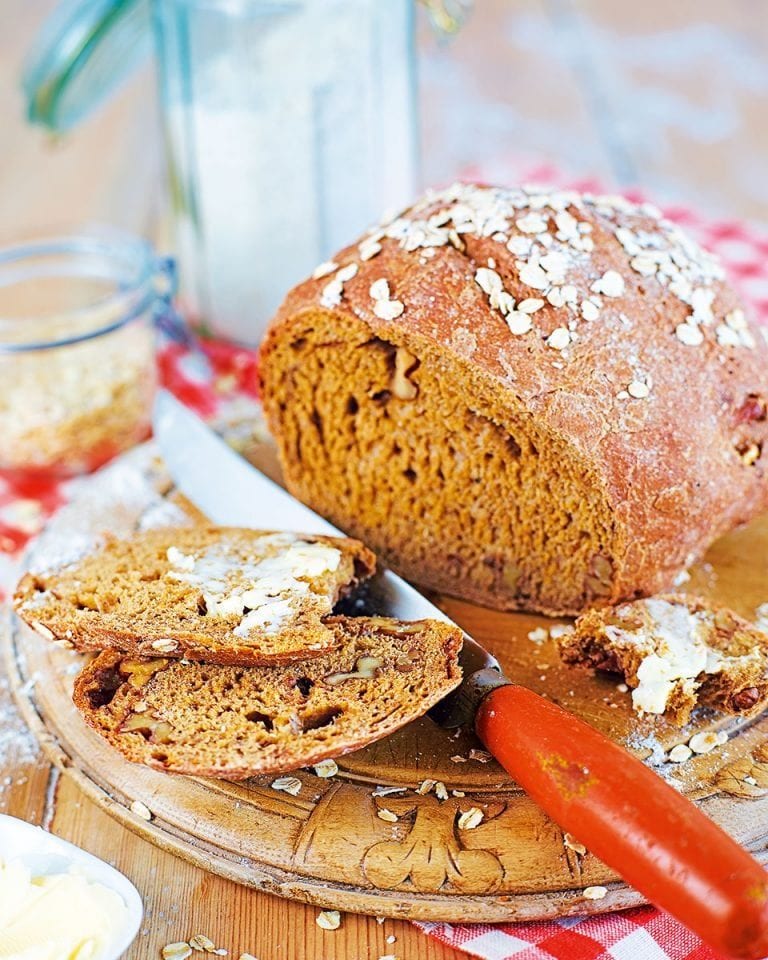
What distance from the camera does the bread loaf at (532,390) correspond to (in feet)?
8.11

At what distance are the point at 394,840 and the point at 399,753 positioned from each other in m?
0.21

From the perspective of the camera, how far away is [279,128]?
12.2ft

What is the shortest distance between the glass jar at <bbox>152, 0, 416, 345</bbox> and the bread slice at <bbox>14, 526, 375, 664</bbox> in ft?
5.17

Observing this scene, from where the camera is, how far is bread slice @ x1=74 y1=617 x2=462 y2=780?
2090 millimetres

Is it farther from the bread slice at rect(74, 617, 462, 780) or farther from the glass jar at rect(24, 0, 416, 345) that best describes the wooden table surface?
the bread slice at rect(74, 617, 462, 780)

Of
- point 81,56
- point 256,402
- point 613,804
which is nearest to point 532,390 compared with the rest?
point 613,804

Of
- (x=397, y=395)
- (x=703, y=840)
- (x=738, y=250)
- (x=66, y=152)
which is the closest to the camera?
(x=703, y=840)

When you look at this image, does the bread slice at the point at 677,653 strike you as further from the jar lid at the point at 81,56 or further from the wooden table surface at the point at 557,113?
the wooden table surface at the point at 557,113

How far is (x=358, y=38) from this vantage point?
3635 millimetres

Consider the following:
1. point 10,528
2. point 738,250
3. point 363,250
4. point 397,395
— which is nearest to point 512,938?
point 397,395

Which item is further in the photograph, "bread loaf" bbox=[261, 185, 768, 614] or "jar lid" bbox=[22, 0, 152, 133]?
"jar lid" bbox=[22, 0, 152, 133]

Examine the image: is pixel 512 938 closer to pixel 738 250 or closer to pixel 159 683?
pixel 159 683

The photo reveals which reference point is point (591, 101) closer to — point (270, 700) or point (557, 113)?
point (557, 113)

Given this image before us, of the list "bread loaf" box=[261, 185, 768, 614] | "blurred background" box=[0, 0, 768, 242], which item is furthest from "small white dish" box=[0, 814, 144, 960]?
"blurred background" box=[0, 0, 768, 242]
